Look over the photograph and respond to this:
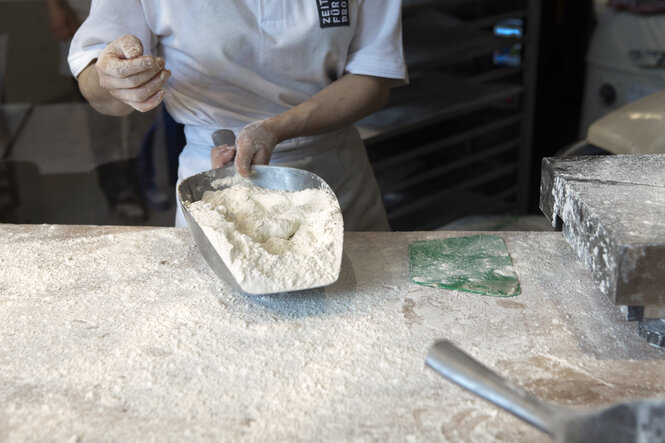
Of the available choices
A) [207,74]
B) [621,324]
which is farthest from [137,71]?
[621,324]

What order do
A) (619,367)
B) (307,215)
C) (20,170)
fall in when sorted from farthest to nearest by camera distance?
(20,170) < (307,215) < (619,367)

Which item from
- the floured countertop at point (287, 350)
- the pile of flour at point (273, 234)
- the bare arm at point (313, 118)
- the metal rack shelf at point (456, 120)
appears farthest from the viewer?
the metal rack shelf at point (456, 120)

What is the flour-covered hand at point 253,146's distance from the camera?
129cm

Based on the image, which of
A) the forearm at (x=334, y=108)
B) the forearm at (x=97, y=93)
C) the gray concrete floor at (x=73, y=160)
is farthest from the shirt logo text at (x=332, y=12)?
the gray concrete floor at (x=73, y=160)

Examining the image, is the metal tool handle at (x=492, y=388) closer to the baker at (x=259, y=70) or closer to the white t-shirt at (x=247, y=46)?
the baker at (x=259, y=70)

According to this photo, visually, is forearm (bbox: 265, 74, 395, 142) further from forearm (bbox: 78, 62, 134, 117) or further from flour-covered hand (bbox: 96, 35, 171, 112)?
forearm (bbox: 78, 62, 134, 117)

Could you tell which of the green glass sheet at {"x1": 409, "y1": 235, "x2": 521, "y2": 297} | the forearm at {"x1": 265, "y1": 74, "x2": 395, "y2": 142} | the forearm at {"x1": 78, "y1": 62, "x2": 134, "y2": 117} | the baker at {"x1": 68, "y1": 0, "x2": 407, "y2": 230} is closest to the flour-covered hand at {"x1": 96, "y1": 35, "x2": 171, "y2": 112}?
the baker at {"x1": 68, "y1": 0, "x2": 407, "y2": 230}

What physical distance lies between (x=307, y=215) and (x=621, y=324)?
0.55 m

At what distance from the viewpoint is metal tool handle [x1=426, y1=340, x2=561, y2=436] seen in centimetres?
69

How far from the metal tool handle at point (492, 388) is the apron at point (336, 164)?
2.95 ft

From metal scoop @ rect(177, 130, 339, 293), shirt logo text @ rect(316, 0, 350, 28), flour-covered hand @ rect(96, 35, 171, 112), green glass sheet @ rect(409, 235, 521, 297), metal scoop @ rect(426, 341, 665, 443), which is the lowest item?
green glass sheet @ rect(409, 235, 521, 297)

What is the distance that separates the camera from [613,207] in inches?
36.4

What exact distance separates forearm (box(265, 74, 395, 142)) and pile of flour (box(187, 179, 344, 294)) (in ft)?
0.65

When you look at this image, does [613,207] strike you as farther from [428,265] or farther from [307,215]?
[307,215]
